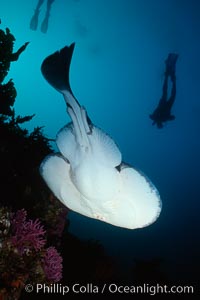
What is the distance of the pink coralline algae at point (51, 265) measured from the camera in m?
3.98

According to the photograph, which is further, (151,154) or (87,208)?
(151,154)

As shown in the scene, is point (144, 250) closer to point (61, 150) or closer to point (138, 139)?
point (61, 150)

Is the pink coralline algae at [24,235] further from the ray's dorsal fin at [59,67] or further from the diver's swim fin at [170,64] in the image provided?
the diver's swim fin at [170,64]

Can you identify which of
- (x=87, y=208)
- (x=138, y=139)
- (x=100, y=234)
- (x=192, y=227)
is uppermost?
(x=138, y=139)

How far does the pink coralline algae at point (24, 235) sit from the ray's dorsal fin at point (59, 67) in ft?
6.01

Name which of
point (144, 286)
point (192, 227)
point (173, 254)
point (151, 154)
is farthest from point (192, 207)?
point (144, 286)

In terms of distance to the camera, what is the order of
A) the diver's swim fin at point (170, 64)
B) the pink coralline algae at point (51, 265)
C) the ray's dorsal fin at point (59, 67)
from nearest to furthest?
the ray's dorsal fin at point (59, 67) → the pink coralline algae at point (51, 265) → the diver's swim fin at point (170, 64)

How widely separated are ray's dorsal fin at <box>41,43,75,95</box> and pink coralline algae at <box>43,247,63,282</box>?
235 cm

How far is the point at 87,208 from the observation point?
13.7 ft

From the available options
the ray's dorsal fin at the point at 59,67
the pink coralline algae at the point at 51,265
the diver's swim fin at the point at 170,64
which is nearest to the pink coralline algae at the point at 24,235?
the pink coralline algae at the point at 51,265

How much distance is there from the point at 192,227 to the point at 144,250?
47.0 ft

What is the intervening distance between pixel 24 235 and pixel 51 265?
2.26 feet

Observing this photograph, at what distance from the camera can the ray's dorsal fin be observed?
122 inches

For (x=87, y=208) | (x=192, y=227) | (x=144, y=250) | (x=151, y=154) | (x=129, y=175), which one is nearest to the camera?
(x=129, y=175)
